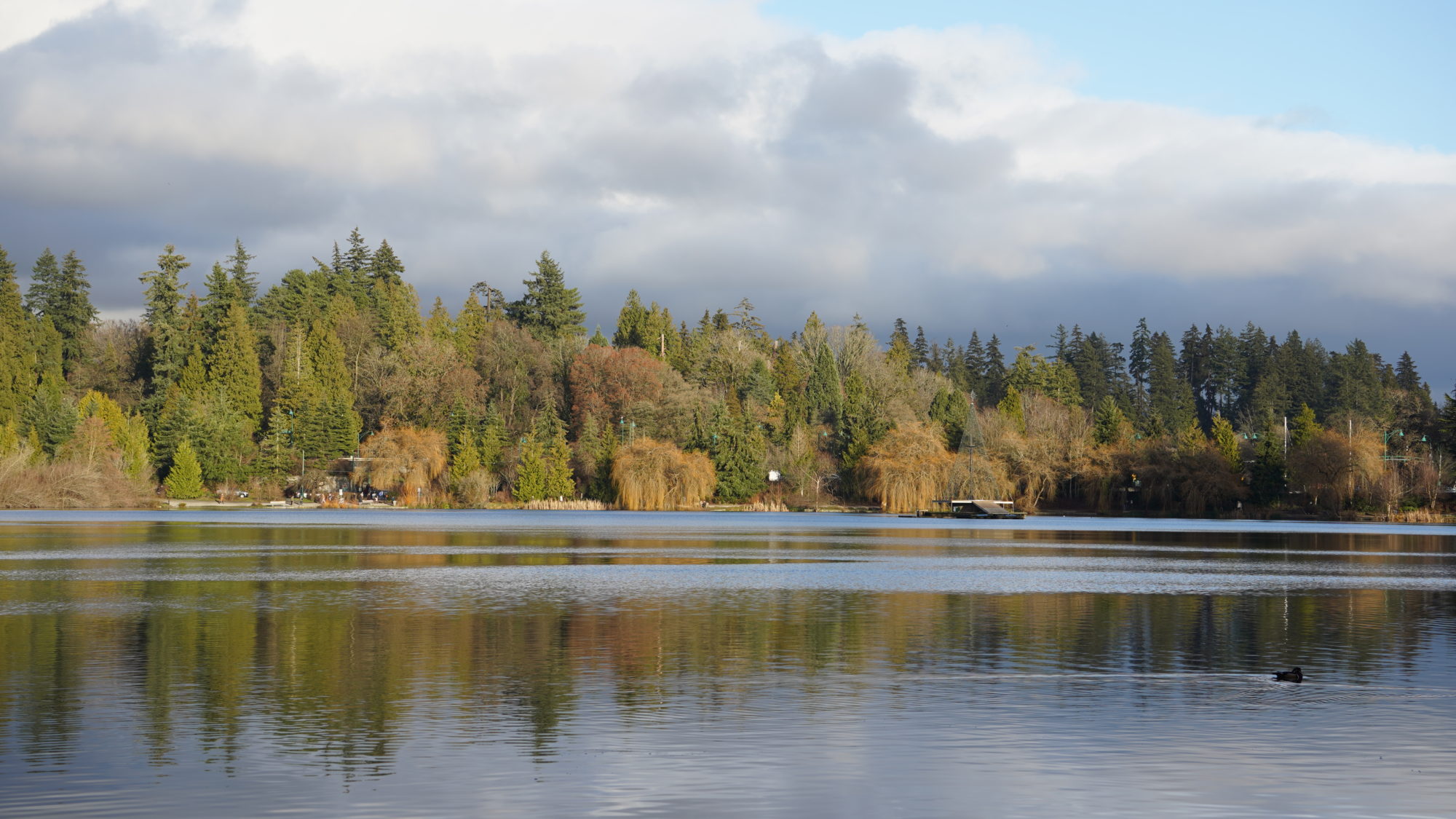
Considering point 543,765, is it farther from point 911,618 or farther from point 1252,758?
point 911,618

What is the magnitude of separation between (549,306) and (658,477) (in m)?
40.8

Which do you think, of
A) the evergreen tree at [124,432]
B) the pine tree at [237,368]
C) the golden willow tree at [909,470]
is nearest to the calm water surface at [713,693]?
the golden willow tree at [909,470]

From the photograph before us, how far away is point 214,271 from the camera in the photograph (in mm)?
125250

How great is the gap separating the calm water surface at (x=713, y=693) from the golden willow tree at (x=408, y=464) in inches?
2782

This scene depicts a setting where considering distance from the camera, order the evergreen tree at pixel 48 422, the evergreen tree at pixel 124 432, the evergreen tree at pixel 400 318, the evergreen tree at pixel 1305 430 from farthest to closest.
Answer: the evergreen tree at pixel 400 318, the evergreen tree at pixel 1305 430, the evergreen tree at pixel 48 422, the evergreen tree at pixel 124 432

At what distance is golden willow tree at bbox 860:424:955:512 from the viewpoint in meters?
102

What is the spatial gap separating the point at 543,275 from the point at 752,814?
131 metres

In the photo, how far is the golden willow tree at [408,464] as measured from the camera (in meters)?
106

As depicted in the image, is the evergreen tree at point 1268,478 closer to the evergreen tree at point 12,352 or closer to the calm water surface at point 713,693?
the calm water surface at point 713,693

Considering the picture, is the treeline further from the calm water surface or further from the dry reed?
the calm water surface

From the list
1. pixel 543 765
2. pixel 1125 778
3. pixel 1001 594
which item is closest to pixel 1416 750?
pixel 1125 778

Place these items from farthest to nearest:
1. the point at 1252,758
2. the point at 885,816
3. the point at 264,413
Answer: the point at 264,413 → the point at 1252,758 → the point at 885,816

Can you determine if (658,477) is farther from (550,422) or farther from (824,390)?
(824,390)

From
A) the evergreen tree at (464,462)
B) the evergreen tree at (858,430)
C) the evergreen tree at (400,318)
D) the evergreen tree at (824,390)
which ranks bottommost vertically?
the evergreen tree at (464,462)
